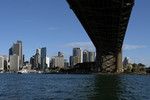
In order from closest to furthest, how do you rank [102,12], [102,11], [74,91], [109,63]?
[74,91] → [102,11] → [102,12] → [109,63]

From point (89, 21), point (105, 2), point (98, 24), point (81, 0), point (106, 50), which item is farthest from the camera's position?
point (106, 50)

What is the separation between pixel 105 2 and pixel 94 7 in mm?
2244

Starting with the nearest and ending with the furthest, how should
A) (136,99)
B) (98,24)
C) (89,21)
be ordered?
(136,99) → (89,21) → (98,24)

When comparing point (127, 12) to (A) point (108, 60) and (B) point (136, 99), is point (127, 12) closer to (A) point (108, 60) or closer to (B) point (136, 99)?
(B) point (136, 99)

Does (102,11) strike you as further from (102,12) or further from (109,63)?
(109,63)

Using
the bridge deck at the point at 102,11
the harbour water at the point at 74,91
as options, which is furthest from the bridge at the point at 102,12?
the harbour water at the point at 74,91

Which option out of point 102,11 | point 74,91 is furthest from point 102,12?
point 74,91

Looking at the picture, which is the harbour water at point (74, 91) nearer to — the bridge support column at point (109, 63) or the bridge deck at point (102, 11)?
the bridge deck at point (102, 11)

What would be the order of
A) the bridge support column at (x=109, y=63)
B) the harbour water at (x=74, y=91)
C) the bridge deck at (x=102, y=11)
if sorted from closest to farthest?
the harbour water at (x=74, y=91)
the bridge deck at (x=102, y=11)
the bridge support column at (x=109, y=63)

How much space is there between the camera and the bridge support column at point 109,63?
100 m

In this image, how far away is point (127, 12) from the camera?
36.9m

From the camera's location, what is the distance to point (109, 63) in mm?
103312

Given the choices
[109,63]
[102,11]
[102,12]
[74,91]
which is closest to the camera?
[74,91]

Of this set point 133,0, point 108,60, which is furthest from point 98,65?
point 133,0
